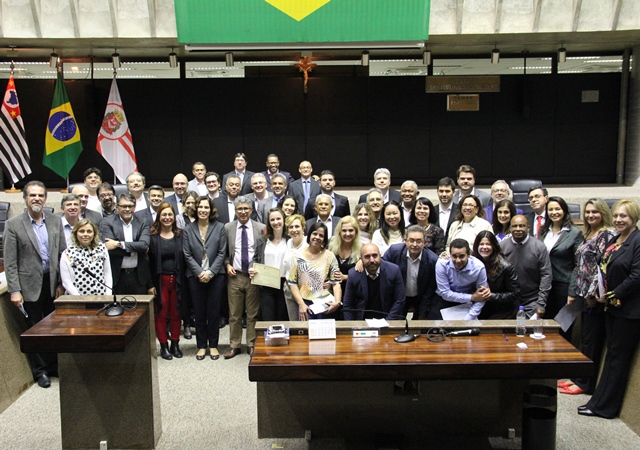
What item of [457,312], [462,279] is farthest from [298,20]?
[457,312]

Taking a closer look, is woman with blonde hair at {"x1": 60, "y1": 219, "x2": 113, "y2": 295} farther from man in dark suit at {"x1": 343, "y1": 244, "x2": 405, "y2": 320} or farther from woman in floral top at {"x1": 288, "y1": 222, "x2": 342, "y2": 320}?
man in dark suit at {"x1": 343, "y1": 244, "x2": 405, "y2": 320}

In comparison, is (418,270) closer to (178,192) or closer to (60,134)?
(178,192)

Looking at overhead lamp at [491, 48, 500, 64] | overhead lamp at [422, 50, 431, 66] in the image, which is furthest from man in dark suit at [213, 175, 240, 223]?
overhead lamp at [491, 48, 500, 64]

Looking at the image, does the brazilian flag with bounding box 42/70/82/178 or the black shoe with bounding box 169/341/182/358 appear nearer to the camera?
the black shoe with bounding box 169/341/182/358

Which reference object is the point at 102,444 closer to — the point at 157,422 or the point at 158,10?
the point at 157,422

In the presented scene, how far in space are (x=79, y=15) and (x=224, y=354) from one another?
551 cm

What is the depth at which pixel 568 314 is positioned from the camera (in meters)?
5.55

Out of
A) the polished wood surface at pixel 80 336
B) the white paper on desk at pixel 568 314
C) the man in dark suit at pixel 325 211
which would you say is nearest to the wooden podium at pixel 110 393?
the polished wood surface at pixel 80 336

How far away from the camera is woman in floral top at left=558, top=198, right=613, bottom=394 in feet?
16.7

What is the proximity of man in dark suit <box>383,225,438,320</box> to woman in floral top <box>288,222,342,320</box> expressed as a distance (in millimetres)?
493

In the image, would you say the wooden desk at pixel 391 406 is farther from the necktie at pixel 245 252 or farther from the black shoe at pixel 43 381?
the black shoe at pixel 43 381

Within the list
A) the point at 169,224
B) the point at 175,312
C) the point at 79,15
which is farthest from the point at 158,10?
the point at 175,312

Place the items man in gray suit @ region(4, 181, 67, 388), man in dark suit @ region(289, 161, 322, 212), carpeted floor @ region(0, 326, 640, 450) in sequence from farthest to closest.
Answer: man in dark suit @ region(289, 161, 322, 212)
man in gray suit @ region(4, 181, 67, 388)
carpeted floor @ region(0, 326, 640, 450)

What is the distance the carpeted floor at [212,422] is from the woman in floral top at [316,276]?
3.03 ft
